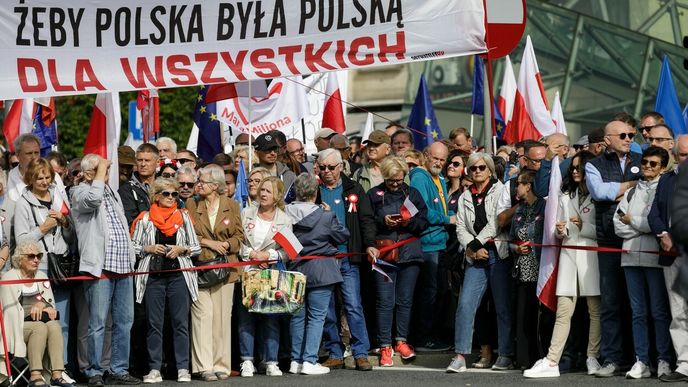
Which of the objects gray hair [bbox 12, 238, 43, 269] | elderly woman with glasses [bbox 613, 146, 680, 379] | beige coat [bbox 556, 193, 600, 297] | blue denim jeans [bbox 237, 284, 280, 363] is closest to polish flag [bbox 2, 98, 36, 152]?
blue denim jeans [bbox 237, 284, 280, 363]

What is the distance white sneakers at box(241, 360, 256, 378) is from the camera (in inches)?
525

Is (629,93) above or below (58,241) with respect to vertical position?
above

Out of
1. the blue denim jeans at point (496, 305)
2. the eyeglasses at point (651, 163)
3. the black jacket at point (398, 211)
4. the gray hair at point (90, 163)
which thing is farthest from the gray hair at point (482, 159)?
the gray hair at point (90, 163)

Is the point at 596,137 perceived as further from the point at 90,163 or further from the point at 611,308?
the point at 90,163

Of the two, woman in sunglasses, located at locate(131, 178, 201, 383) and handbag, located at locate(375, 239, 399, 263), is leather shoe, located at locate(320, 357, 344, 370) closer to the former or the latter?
handbag, located at locate(375, 239, 399, 263)

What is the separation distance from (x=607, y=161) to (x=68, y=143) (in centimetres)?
2691

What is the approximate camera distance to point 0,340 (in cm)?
1225

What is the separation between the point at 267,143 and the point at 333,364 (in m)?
2.33

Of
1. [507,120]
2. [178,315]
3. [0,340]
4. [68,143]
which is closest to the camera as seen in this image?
[0,340]

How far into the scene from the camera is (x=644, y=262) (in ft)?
41.0

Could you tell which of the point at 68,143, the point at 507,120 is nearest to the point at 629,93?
the point at 507,120

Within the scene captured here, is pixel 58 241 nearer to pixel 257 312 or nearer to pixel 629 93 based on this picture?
pixel 257 312

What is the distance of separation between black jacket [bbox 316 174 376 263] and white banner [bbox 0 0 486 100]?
120 cm

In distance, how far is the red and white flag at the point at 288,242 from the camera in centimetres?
1330
